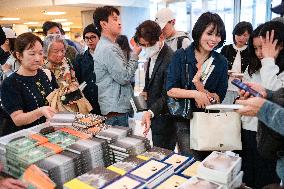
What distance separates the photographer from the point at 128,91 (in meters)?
2.76

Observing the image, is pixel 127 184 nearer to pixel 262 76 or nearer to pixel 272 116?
pixel 272 116

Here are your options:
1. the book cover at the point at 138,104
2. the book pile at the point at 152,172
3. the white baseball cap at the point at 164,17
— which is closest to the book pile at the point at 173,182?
the book pile at the point at 152,172

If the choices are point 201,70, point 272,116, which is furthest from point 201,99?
point 272,116

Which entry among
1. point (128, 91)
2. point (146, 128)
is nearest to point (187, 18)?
point (128, 91)

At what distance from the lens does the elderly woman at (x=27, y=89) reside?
6.46 ft

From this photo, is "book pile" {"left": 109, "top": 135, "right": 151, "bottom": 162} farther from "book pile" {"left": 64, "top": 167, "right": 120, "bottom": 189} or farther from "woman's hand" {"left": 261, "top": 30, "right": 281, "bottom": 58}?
→ "woman's hand" {"left": 261, "top": 30, "right": 281, "bottom": 58}

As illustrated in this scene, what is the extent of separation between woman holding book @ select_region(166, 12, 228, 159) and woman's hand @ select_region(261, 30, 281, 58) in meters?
0.29

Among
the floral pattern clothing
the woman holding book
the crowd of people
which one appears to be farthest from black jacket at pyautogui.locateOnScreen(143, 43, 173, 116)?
the floral pattern clothing

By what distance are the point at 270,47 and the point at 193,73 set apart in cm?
57

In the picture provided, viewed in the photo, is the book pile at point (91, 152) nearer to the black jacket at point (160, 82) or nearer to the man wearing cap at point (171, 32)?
the black jacket at point (160, 82)

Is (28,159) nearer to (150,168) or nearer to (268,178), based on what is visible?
(150,168)

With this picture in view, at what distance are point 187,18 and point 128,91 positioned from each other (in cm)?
772

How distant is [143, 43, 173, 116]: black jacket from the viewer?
2473mm

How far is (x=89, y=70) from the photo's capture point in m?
3.09
